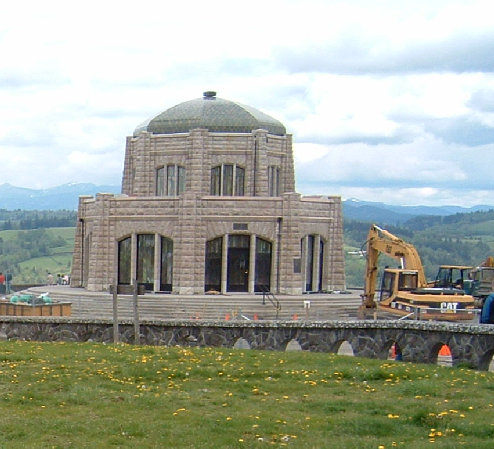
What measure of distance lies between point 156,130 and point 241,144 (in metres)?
6.22

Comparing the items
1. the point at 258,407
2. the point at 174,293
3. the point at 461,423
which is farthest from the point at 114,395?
the point at 174,293

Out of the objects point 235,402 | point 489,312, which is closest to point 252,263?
point 489,312

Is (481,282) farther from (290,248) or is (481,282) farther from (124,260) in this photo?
(124,260)

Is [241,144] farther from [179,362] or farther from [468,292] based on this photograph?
[179,362]

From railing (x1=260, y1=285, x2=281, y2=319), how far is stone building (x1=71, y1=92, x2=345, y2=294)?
0.20m

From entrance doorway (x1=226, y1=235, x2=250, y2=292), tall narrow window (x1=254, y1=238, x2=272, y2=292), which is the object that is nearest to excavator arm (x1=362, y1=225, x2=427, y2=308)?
tall narrow window (x1=254, y1=238, x2=272, y2=292)

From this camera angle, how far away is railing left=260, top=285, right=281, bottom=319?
5066 centimetres

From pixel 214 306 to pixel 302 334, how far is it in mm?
20375

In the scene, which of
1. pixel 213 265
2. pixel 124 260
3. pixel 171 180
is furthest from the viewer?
pixel 171 180

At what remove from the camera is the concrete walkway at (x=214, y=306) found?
160ft

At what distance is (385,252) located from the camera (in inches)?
1922

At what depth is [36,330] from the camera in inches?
1320

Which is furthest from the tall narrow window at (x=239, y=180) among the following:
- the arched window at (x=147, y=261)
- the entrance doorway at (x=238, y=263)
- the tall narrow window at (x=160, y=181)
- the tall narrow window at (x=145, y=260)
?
the tall narrow window at (x=145, y=260)

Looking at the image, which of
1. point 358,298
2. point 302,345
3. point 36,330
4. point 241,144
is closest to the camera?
point 302,345
